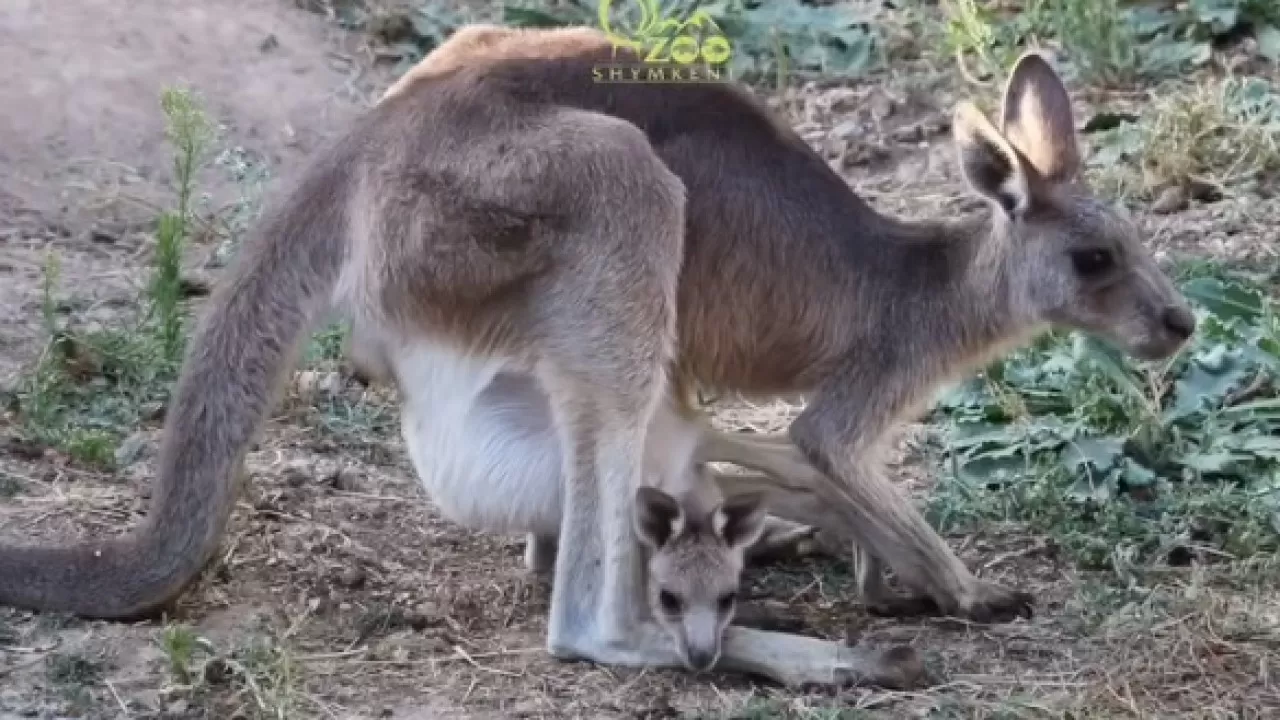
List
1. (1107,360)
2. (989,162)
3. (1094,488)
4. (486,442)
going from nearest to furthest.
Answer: (486,442)
(989,162)
(1094,488)
(1107,360)

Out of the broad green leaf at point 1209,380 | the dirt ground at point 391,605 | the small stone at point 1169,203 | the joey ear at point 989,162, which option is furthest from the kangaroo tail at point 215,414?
the small stone at point 1169,203

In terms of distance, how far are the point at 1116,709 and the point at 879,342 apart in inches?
47.5

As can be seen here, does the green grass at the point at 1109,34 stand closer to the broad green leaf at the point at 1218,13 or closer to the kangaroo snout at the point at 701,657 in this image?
the broad green leaf at the point at 1218,13

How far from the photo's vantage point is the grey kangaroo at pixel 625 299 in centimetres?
529

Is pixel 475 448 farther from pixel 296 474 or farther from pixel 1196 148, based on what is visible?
pixel 1196 148

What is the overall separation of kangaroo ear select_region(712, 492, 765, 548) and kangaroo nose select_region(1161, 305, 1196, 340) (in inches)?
48.0

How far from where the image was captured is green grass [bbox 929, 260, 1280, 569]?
20.3 feet

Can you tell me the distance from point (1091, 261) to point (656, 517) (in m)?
1.43

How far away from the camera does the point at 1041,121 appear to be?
6.06 metres

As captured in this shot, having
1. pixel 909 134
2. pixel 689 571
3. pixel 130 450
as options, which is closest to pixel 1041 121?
pixel 689 571

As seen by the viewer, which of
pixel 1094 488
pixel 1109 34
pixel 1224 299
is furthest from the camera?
pixel 1109 34

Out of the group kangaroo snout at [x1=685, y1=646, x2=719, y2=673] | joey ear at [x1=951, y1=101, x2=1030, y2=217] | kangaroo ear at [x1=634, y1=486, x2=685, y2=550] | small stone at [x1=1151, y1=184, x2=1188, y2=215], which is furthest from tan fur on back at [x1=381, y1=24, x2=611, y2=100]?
small stone at [x1=1151, y1=184, x2=1188, y2=215]

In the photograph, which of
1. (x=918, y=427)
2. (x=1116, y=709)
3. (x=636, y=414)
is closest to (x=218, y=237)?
(x=918, y=427)

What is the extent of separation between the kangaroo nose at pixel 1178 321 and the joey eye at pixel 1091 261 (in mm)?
191
